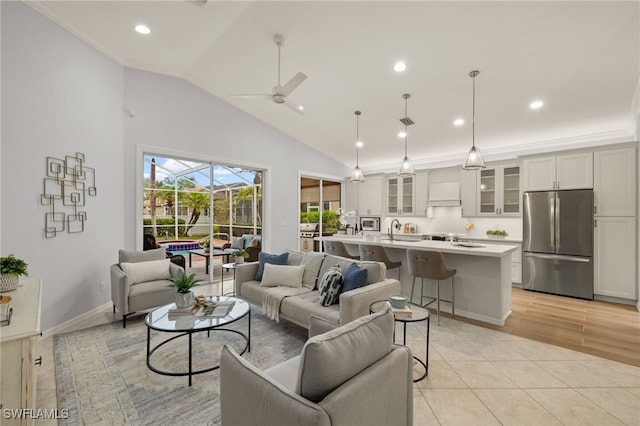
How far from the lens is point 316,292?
3.36m

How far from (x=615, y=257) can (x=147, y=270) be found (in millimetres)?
6666

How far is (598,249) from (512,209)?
4.53ft

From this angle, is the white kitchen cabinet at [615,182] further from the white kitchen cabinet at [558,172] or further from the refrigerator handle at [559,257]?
the refrigerator handle at [559,257]

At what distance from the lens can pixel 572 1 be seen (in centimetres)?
270

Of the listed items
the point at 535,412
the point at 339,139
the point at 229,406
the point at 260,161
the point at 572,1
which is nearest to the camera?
the point at 229,406

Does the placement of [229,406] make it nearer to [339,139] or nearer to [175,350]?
[175,350]

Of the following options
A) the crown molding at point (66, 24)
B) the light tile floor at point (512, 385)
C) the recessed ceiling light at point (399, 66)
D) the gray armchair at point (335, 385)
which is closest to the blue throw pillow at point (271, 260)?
the light tile floor at point (512, 385)

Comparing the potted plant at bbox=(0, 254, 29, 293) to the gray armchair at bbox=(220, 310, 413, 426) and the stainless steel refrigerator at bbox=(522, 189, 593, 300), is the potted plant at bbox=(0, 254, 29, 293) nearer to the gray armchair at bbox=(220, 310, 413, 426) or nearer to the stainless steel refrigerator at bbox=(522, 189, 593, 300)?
the gray armchair at bbox=(220, 310, 413, 426)

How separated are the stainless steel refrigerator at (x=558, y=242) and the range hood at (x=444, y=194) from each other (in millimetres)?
1345

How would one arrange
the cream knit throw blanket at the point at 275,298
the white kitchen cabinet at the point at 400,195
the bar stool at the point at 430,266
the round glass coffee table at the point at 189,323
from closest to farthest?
the round glass coffee table at the point at 189,323 < the cream knit throw blanket at the point at 275,298 < the bar stool at the point at 430,266 < the white kitchen cabinet at the point at 400,195

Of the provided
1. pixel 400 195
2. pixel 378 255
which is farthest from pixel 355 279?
pixel 400 195

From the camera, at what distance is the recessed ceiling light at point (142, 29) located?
349 cm

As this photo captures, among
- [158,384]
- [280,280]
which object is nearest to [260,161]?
[280,280]

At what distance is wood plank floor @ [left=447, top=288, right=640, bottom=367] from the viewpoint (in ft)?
9.62
